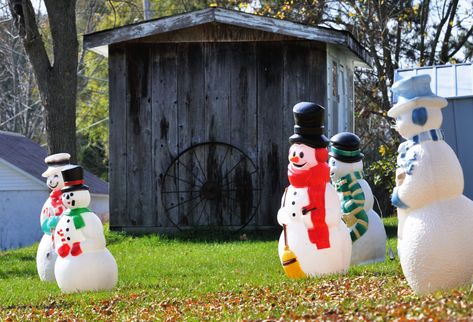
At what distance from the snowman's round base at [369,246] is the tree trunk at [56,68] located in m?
6.82

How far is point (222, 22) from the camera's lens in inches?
682

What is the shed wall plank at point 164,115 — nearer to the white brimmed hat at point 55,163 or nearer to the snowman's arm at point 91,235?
the white brimmed hat at point 55,163

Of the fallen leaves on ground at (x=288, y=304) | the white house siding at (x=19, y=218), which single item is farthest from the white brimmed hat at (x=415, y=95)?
the white house siding at (x=19, y=218)

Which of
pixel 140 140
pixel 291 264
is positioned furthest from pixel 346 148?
pixel 140 140

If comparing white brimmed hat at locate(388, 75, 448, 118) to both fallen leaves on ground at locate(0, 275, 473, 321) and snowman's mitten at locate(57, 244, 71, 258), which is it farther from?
snowman's mitten at locate(57, 244, 71, 258)

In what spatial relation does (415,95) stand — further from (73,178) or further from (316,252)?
(73,178)

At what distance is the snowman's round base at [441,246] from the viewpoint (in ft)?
25.7

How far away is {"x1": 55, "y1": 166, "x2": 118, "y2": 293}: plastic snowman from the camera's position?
428 inches

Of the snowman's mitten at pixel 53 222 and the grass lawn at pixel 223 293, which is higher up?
the snowman's mitten at pixel 53 222

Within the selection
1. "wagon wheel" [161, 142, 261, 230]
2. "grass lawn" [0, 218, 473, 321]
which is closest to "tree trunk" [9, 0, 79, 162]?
"wagon wheel" [161, 142, 261, 230]

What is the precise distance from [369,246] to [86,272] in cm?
350

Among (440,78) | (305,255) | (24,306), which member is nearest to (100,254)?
(24,306)

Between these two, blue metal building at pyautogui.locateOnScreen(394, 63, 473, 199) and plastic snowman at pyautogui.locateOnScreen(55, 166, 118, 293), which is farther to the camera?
blue metal building at pyautogui.locateOnScreen(394, 63, 473, 199)

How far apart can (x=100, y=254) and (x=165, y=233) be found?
21.2 feet
